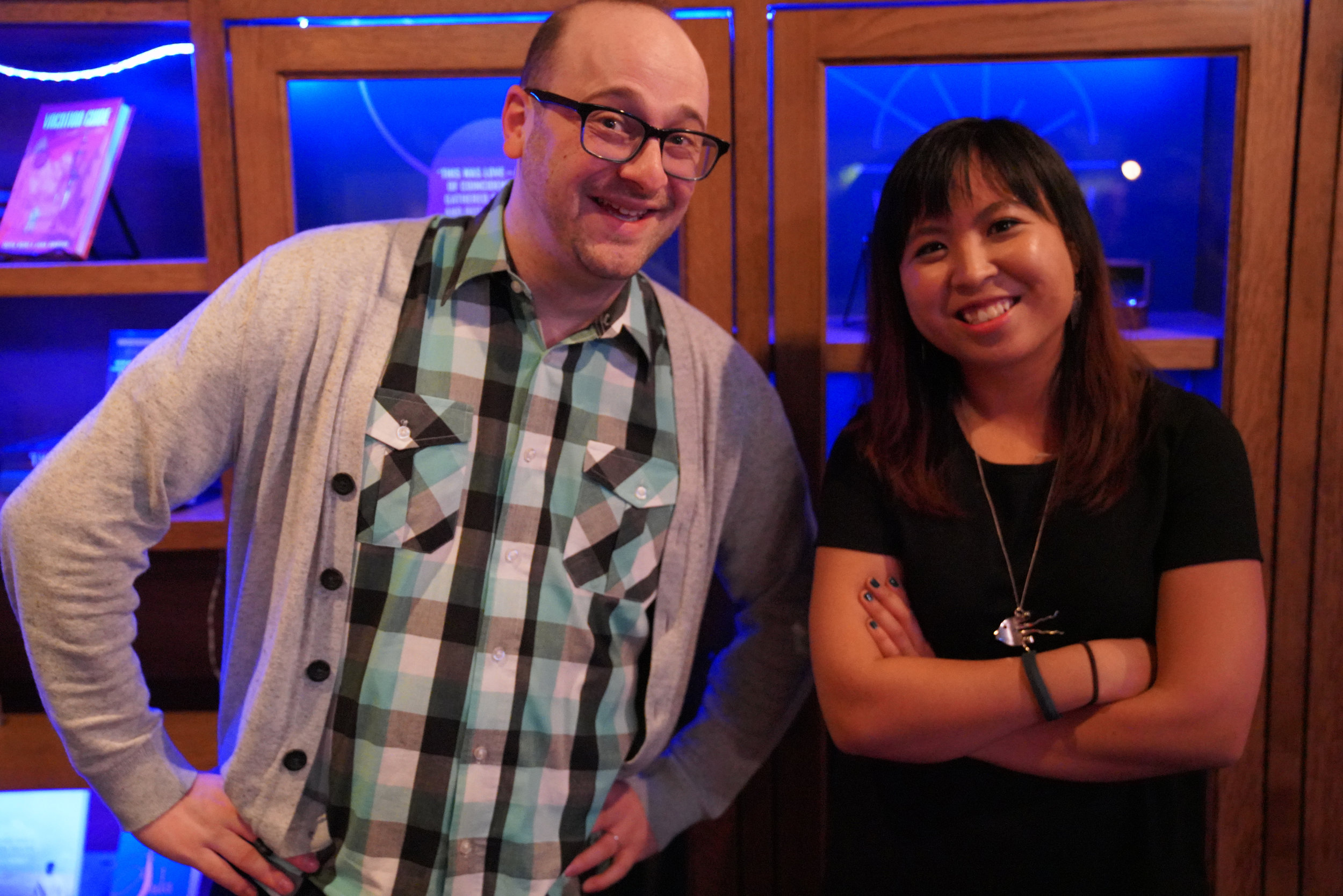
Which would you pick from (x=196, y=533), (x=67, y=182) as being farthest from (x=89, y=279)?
(x=196, y=533)

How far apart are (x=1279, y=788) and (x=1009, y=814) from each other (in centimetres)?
61

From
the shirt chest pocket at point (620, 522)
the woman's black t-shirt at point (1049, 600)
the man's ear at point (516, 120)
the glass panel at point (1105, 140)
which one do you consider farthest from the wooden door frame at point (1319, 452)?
the man's ear at point (516, 120)

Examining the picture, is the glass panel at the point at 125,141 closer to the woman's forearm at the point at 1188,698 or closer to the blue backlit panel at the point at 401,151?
the blue backlit panel at the point at 401,151

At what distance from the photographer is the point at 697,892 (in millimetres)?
1612

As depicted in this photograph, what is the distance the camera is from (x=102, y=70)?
1.66 metres

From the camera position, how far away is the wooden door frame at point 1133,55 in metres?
1.44

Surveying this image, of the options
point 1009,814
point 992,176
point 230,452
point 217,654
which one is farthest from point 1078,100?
point 217,654

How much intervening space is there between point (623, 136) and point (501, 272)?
0.25 metres

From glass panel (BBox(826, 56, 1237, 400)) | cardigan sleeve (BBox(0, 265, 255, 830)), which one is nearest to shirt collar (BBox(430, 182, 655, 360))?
cardigan sleeve (BBox(0, 265, 255, 830))

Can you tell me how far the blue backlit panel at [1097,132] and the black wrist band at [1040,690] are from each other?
2.47ft

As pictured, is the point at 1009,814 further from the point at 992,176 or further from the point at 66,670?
the point at 66,670

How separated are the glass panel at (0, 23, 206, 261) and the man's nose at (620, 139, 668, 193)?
905 millimetres

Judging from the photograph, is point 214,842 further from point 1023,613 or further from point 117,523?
point 1023,613

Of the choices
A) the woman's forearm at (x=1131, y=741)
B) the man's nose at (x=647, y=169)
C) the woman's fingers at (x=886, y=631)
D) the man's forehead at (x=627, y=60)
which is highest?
the man's forehead at (x=627, y=60)
